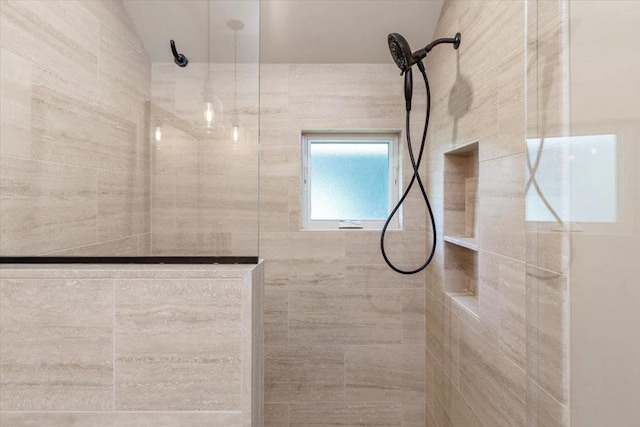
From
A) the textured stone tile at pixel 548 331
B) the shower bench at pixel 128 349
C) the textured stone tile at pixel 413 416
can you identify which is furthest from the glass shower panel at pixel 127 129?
the textured stone tile at pixel 413 416

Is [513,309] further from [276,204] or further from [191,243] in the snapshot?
[276,204]

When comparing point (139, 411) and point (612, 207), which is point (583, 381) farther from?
point (139, 411)

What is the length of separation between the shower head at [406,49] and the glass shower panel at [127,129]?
657 millimetres

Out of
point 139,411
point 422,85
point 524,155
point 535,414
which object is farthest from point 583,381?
point 422,85

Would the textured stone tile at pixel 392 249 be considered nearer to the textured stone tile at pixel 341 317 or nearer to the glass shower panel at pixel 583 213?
the textured stone tile at pixel 341 317

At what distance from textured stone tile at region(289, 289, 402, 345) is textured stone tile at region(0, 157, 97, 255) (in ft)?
3.78

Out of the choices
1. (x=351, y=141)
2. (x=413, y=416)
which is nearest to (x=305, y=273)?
(x=351, y=141)

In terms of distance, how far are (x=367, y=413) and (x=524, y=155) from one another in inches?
62.9

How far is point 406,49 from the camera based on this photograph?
143cm

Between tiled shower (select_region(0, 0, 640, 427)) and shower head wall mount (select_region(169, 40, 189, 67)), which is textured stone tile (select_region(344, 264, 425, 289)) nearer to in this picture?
tiled shower (select_region(0, 0, 640, 427))

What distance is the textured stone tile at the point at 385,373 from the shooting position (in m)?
1.92

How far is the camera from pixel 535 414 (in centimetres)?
93

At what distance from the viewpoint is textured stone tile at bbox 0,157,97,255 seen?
959 mm

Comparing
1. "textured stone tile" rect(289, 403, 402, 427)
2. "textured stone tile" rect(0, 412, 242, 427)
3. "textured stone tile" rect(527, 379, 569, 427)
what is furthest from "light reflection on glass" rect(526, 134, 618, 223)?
"textured stone tile" rect(289, 403, 402, 427)
